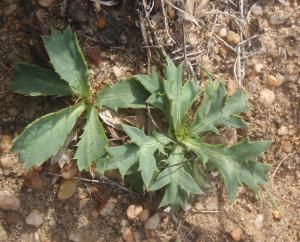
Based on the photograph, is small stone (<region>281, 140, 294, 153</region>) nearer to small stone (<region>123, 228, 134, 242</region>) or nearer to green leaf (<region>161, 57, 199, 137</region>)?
green leaf (<region>161, 57, 199, 137</region>)

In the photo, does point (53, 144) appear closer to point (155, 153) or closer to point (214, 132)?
point (155, 153)

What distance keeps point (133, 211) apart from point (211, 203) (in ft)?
1.46

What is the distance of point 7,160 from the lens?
8.66ft

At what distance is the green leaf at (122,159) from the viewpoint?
261 cm

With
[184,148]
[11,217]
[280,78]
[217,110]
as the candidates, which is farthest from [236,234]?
[11,217]

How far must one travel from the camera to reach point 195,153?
279 centimetres

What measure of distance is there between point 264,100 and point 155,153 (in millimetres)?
724

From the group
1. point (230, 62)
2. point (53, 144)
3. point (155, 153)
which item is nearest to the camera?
point (53, 144)

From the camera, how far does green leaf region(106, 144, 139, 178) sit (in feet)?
8.57

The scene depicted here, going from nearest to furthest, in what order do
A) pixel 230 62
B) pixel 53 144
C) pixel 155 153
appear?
pixel 53 144, pixel 155 153, pixel 230 62

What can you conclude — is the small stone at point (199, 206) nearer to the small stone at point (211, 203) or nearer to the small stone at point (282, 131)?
the small stone at point (211, 203)

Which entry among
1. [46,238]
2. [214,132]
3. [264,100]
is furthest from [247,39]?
[46,238]

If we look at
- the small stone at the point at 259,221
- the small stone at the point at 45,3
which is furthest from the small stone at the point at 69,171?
the small stone at the point at 259,221

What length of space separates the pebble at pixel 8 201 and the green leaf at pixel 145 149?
642 millimetres
